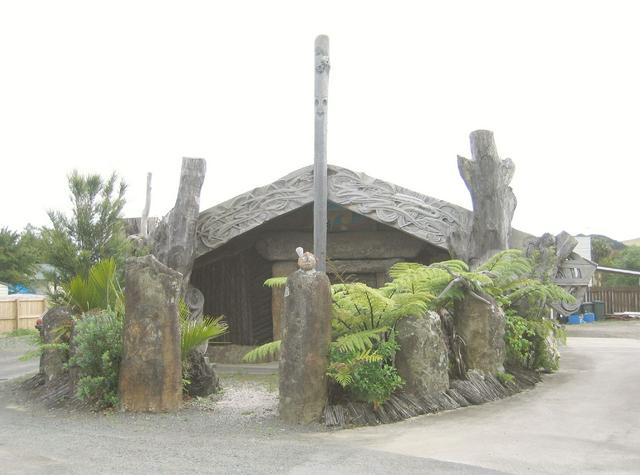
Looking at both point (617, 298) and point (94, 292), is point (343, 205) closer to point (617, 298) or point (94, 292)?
point (94, 292)

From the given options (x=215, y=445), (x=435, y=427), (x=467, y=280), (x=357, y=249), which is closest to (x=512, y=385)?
(x=467, y=280)

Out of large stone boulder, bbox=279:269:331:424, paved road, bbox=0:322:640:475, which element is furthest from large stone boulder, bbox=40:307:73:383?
large stone boulder, bbox=279:269:331:424

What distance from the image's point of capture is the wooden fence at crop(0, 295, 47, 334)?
25562 mm

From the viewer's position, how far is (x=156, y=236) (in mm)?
11555

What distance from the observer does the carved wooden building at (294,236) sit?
11.2 metres

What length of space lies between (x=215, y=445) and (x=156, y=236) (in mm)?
5866

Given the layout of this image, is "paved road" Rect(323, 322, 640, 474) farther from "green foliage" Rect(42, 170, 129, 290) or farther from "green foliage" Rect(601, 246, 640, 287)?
"green foliage" Rect(601, 246, 640, 287)

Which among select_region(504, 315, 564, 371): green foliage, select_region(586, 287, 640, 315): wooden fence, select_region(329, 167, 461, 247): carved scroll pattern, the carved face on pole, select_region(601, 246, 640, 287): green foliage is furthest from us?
select_region(601, 246, 640, 287): green foliage

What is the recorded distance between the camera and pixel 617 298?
30578 millimetres

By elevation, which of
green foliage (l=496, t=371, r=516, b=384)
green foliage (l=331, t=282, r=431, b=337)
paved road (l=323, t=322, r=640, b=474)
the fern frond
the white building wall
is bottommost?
paved road (l=323, t=322, r=640, b=474)

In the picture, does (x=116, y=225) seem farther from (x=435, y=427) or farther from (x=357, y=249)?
(x=435, y=427)

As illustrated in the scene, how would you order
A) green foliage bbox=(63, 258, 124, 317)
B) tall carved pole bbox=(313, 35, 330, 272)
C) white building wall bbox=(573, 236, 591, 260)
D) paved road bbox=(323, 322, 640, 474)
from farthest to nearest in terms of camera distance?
white building wall bbox=(573, 236, 591, 260) → tall carved pole bbox=(313, 35, 330, 272) → green foliage bbox=(63, 258, 124, 317) → paved road bbox=(323, 322, 640, 474)

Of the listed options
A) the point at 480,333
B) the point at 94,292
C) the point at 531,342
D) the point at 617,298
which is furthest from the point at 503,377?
the point at 617,298

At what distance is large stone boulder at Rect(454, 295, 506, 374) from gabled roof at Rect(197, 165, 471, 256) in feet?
7.86
